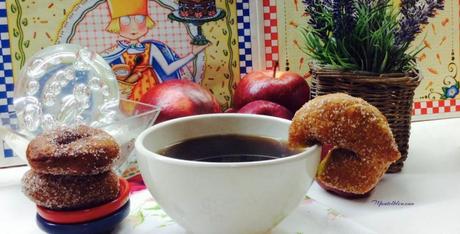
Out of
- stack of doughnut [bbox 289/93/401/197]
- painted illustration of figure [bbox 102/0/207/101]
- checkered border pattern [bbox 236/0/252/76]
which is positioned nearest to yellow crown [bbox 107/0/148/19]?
painted illustration of figure [bbox 102/0/207/101]

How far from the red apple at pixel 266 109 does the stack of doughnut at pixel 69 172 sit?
199 millimetres

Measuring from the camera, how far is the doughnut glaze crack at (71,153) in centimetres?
42

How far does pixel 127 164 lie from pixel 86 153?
0.53 ft

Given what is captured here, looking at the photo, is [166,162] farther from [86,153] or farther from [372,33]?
[372,33]

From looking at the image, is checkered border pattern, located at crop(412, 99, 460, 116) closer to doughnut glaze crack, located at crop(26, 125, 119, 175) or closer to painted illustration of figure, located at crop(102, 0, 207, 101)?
painted illustration of figure, located at crop(102, 0, 207, 101)

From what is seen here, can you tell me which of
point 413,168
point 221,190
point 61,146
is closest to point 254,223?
point 221,190

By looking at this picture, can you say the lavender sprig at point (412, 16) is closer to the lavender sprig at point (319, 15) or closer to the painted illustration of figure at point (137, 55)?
the lavender sprig at point (319, 15)

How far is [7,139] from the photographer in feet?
1.88

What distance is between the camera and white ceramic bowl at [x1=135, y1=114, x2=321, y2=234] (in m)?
0.37

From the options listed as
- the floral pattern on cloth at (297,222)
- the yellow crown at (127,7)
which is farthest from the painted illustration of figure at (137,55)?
the floral pattern on cloth at (297,222)

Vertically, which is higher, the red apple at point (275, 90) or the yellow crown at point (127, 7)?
the yellow crown at point (127, 7)

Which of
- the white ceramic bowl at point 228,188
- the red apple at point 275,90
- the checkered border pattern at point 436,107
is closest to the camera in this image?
the white ceramic bowl at point 228,188

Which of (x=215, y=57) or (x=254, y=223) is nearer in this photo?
(x=254, y=223)

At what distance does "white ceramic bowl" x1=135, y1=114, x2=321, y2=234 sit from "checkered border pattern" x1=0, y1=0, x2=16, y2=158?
31 centimetres
